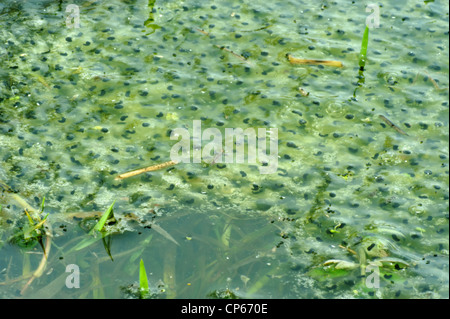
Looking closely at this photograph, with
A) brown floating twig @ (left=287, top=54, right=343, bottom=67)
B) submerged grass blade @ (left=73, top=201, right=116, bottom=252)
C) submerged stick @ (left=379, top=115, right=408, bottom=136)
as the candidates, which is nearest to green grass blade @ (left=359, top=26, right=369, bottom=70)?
brown floating twig @ (left=287, top=54, right=343, bottom=67)

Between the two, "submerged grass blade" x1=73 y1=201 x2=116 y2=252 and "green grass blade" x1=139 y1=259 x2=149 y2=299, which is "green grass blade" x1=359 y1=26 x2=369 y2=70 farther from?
"green grass blade" x1=139 y1=259 x2=149 y2=299

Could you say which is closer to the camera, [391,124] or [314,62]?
[391,124]

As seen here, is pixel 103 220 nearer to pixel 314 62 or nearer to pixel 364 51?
pixel 314 62

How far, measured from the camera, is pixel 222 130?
11.9 ft

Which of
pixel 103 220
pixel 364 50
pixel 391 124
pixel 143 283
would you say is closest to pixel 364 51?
pixel 364 50

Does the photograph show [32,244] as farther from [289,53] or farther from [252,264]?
[289,53]

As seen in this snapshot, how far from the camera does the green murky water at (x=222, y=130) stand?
9.64 feet

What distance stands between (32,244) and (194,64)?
5.27 ft

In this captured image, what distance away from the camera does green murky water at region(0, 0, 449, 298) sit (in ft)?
9.64

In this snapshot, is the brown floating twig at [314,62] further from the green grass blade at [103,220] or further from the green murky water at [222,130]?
the green grass blade at [103,220]

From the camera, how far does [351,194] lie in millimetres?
3281

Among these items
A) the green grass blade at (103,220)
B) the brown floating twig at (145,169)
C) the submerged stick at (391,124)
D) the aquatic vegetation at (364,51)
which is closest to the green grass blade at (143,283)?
the green grass blade at (103,220)

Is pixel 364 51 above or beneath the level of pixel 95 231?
above
